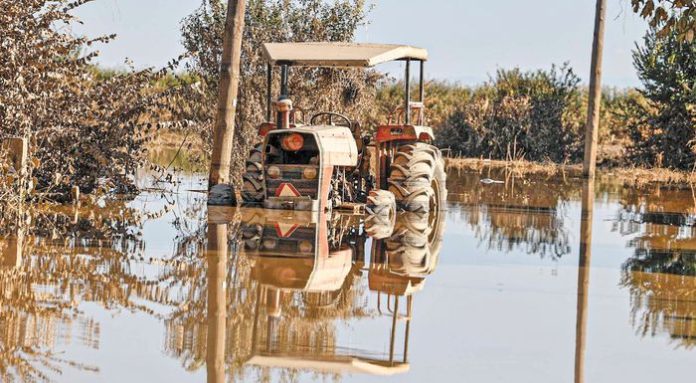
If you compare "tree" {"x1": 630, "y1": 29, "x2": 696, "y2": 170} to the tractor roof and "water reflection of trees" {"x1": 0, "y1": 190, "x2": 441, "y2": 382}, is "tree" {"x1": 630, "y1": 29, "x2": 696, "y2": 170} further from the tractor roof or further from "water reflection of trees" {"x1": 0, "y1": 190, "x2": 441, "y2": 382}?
"water reflection of trees" {"x1": 0, "y1": 190, "x2": 441, "y2": 382}

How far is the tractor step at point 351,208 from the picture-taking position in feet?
60.8

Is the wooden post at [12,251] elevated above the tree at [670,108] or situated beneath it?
situated beneath

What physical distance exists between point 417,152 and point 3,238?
21.7ft

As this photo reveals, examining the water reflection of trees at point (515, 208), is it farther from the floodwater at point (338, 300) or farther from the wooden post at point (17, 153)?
the wooden post at point (17, 153)

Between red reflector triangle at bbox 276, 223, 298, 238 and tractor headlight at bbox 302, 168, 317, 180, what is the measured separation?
112 cm

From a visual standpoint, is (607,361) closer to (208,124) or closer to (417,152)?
(417,152)

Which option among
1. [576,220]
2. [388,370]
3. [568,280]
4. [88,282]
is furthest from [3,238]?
[576,220]

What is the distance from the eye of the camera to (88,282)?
452 inches

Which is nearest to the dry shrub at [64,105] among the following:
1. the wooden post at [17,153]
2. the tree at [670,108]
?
the wooden post at [17,153]

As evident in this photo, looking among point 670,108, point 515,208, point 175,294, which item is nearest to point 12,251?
point 175,294

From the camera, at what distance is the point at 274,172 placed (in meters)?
17.5

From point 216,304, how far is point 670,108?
24856 millimetres

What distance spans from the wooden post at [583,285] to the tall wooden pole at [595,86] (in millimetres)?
6126

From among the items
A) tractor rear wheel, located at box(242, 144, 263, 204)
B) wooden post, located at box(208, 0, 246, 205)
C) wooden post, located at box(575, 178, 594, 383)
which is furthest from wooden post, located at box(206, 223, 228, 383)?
wooden post, located at box(208, 0, 246, 205)
